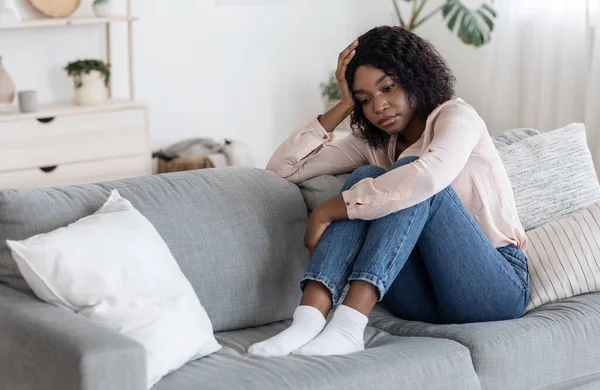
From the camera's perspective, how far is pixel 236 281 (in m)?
2.40

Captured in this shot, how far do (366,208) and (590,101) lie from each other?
2.62 metres

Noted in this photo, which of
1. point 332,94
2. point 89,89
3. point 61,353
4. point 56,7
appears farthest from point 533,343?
point 332,94

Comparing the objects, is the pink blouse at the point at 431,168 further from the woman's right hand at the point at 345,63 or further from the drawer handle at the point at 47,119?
the drawer handle at the point at 47,119

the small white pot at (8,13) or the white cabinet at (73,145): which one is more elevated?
the small white pot at (8,13)

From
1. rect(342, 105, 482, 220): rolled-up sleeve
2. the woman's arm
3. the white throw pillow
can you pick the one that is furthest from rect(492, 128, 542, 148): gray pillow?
the white throw pillow

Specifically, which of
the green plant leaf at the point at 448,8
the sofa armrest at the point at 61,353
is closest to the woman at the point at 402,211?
the sofa armrest at the point at 61,353

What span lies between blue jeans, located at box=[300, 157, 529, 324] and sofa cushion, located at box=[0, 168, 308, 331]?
0.18 m

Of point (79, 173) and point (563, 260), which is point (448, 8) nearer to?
point (79, 173)

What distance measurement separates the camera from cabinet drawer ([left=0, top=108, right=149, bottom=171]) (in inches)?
167

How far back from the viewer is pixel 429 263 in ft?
7.84

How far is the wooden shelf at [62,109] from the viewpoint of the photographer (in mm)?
4242

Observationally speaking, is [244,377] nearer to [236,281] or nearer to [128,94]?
[236,281]

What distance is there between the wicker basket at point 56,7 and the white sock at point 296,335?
9.13 ft

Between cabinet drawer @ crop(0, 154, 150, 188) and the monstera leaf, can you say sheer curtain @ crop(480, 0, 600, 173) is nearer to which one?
the monstera leaf
